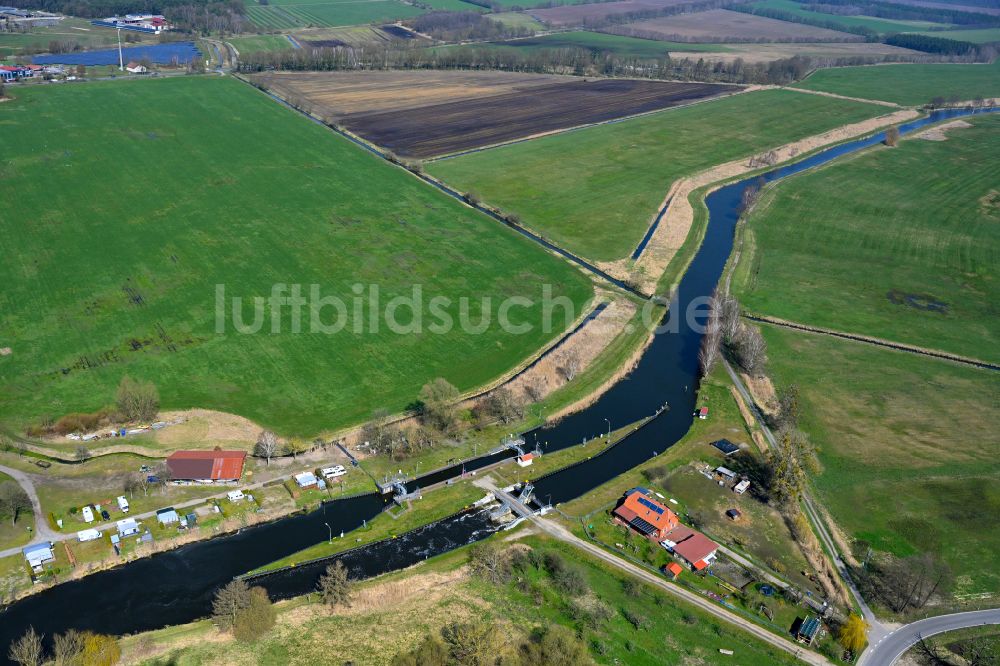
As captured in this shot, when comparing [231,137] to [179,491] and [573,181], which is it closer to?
[573,181]

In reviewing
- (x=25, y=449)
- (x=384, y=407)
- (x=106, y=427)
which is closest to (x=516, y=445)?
(x=384, y=407)

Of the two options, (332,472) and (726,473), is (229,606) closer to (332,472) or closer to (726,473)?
(332,472)

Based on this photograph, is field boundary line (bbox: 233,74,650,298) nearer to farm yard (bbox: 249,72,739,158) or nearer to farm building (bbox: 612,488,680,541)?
farm yard (bbox: 249,72,739,158)

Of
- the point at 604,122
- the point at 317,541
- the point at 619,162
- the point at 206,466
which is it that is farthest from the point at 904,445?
the point at 604,122

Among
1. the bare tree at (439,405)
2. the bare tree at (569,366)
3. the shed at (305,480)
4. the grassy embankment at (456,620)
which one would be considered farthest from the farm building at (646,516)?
the shed at (305,480)

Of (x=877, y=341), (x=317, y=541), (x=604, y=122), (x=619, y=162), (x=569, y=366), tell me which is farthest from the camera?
(x=604, y=122)

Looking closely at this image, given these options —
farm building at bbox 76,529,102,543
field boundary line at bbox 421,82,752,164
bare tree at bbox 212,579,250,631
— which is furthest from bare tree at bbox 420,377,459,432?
field boundary line at bbox 421,82,752,164
